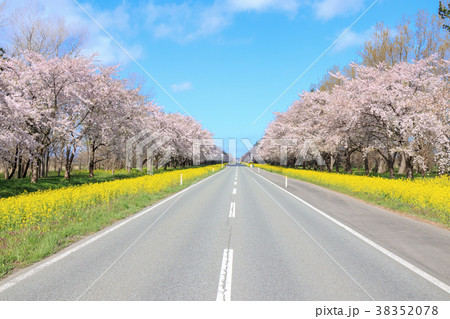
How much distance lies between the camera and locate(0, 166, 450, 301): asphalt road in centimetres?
371

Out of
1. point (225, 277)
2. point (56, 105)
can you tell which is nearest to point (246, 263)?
point (225, 277)

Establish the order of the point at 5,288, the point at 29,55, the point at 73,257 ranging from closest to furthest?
the point at 5,288
the point at 73,257
the point at 29,55

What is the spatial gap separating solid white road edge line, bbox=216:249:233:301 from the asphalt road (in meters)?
0.01

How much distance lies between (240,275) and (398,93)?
21624mm

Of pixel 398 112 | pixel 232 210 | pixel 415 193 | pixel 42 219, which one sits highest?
pixel 398 112

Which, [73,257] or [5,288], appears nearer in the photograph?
[5,288]

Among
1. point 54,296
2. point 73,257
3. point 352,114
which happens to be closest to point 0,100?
point 73,257

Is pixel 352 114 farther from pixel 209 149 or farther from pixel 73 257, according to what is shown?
pixel 209 149

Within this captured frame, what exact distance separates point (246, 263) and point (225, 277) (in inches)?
29.8

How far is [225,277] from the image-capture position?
4.20 meters

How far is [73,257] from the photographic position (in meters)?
5.12

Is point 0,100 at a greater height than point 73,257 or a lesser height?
greater
